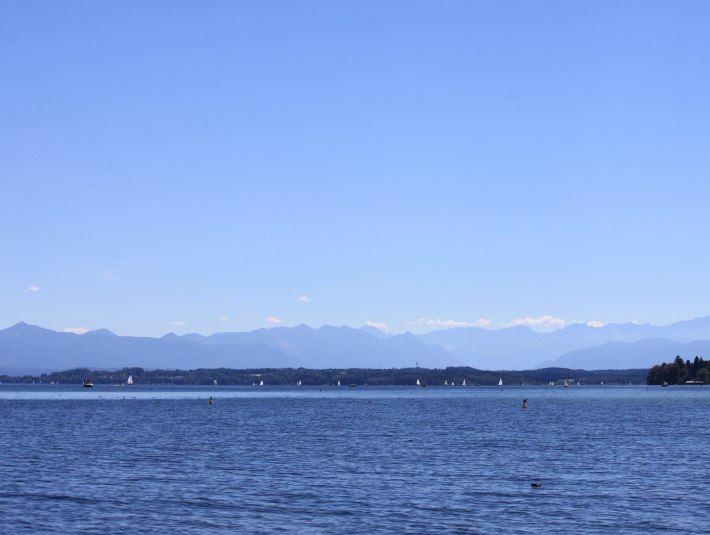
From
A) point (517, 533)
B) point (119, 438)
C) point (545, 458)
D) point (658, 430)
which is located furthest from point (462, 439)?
point (517, 533)

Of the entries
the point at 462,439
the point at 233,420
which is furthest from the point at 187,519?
the point at 233,420

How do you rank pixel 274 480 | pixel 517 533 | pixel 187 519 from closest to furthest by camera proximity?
1. pixel 517 533
2. pixel 187 519
3. pixel 274 480

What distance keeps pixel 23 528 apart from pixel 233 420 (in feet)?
327

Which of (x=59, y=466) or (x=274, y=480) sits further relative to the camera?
(x=59, y=466)

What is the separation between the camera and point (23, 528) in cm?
4628

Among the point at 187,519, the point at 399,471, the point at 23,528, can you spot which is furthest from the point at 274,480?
the point at 23,528

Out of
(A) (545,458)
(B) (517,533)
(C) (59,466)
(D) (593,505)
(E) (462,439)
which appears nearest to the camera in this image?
(B) (517,533)

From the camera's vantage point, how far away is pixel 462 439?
9881 cm

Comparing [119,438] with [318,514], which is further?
[119,438]

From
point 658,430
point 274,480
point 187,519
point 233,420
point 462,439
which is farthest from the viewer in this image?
point 233,420

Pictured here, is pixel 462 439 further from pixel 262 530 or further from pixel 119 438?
pixel 262 530

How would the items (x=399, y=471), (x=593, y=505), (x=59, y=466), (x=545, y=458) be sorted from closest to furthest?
(x=593, y=505), (x=399, y=471), (x=59, y=466), (x=545, y=458)

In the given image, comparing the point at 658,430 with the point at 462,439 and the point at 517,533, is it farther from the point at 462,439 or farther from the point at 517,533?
the point at 517,533

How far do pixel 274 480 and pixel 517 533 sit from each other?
23.4 m
